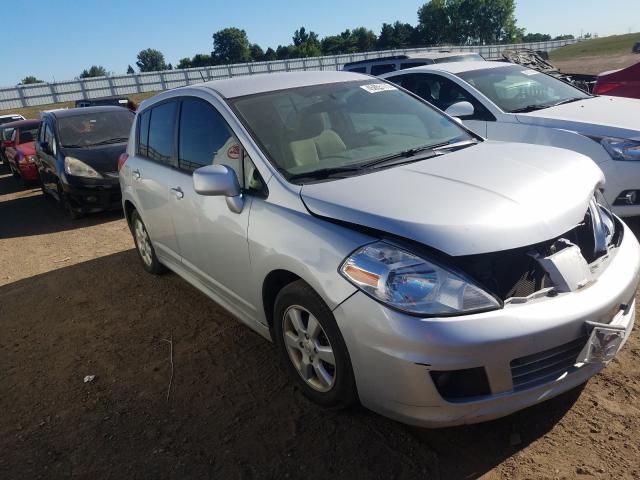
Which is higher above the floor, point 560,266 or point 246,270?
point 560,266

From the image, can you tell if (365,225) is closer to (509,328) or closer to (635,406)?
(509,328)

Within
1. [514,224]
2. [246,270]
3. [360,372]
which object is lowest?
[360,372]

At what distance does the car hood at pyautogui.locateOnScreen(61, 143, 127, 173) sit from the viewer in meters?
7.87

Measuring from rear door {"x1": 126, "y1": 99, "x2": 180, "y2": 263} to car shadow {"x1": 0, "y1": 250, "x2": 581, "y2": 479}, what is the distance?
602mm

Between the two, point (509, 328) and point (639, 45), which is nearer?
point (509, 328)

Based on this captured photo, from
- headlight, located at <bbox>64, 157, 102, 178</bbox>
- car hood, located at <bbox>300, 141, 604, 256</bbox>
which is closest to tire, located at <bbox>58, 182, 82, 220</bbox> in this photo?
headlight, located at <bbox>64, 157, 102, 178</bbox>

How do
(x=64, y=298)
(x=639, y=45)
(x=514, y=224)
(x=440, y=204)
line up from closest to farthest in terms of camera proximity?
(x=514, y=224), (x=440, y=204), (x=64, y=298), (x=639, y=45)

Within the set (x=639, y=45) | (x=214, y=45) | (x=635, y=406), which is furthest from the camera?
(x=214, y=45)

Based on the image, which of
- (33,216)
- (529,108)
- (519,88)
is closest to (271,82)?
(529,108)

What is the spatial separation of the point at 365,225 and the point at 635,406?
1.62 m

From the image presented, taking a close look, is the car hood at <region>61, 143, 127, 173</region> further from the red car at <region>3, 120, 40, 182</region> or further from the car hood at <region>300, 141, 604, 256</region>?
the car hood at <region>300, 141, 604, 256</region>

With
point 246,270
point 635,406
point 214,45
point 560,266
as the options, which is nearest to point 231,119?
point 246,270

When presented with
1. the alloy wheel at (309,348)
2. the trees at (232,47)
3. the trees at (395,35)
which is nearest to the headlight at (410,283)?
the alloy wheel at (309,348)

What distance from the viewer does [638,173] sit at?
4.49 meters
